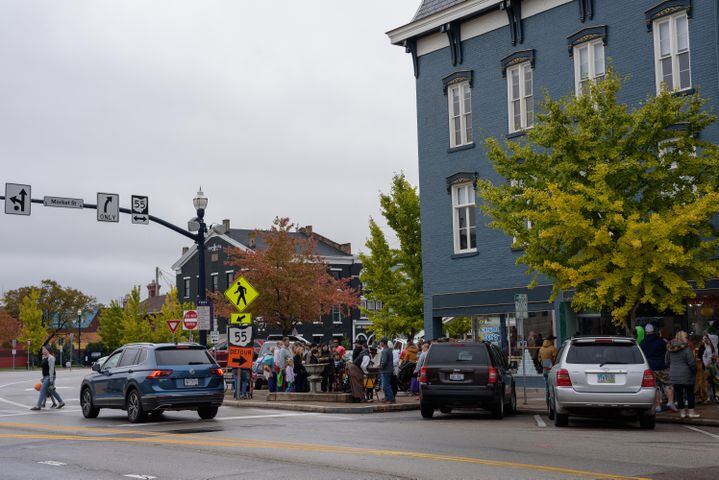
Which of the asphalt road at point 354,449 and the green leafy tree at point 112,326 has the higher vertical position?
the green leafy tree at point 112,326

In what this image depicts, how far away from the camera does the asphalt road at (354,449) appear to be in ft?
36.0

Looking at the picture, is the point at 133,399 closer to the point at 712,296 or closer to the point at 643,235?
the point at 643,235

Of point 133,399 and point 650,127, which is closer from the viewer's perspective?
point 133,399

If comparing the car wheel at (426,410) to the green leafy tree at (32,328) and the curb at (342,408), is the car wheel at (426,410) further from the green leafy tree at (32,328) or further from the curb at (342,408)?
the green leafy tree at (32,328)

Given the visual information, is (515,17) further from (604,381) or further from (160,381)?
(160,381)

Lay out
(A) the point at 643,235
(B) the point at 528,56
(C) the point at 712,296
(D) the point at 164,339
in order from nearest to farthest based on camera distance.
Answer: (A) the point at 643,235 → (C) the point at 712,296 → (B) the point at 528,56 → (D) the point at 164,339

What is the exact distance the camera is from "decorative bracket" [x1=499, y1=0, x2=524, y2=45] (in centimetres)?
2900

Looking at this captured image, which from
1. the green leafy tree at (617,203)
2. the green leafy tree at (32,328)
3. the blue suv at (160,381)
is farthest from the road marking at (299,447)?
the green leafy tree at (32,328)

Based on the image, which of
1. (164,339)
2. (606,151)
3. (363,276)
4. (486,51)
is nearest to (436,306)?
(486,51)

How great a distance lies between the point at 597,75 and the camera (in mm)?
26922

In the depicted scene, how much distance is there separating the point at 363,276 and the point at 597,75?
24600mm

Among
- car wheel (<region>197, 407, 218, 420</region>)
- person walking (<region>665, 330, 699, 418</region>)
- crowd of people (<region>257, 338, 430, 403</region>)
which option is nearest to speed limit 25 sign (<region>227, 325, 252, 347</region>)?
crowd of people (<region>257, 338, 430, 403</region>)

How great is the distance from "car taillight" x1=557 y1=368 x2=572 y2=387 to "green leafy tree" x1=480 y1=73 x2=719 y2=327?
11.2 ft

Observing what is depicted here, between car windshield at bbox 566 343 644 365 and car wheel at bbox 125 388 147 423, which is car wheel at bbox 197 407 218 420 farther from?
car windshield at bbox 566 343 644 365
